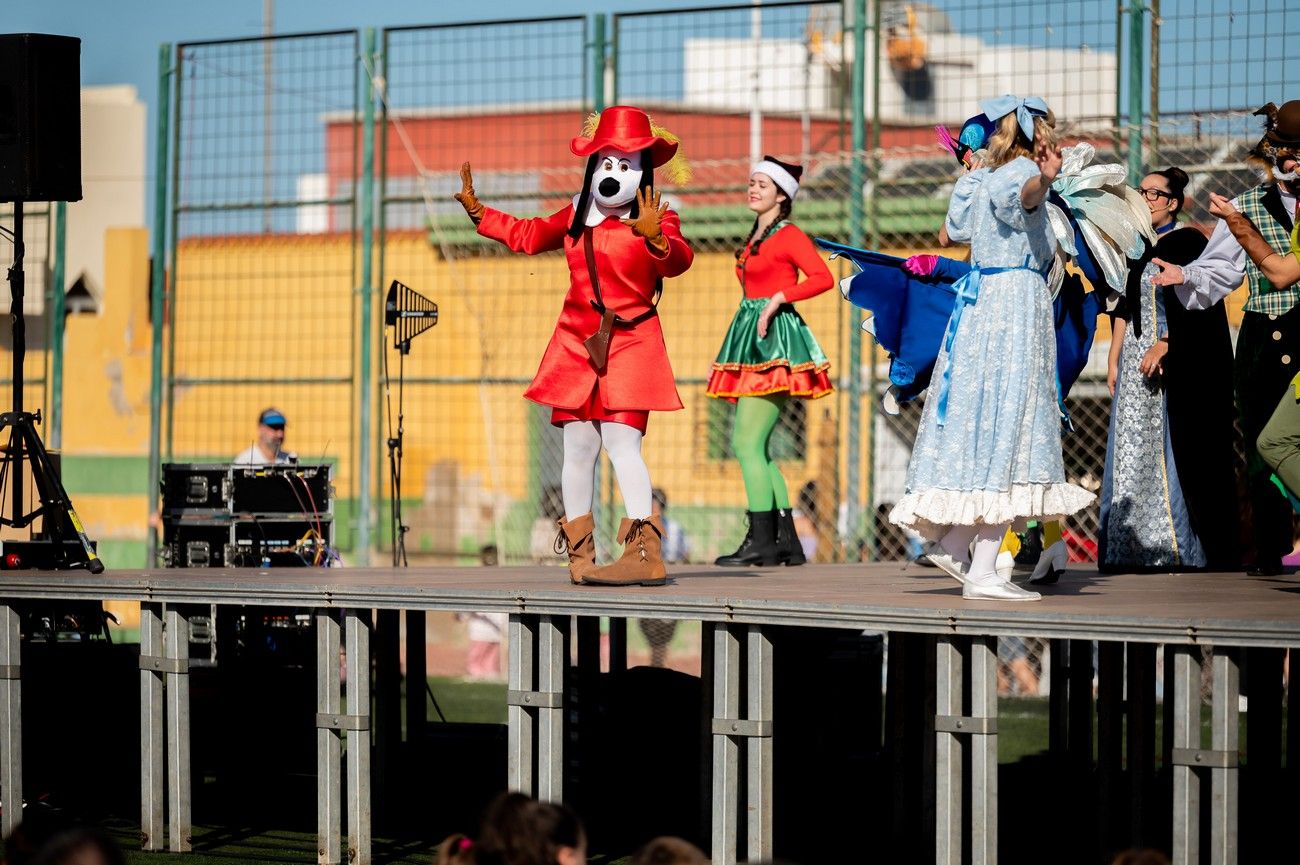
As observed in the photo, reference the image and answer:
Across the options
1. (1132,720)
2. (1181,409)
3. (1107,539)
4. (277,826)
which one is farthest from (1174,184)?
(277,826)

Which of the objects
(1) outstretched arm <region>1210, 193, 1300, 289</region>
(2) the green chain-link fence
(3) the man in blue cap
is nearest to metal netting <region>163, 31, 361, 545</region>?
(2) the green chain-link fence

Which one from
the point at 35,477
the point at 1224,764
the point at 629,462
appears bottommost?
the point at 1224,764

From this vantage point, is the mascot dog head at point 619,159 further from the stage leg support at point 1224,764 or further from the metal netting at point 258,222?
the metal netting at point 258,222

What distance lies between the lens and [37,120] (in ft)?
27.2

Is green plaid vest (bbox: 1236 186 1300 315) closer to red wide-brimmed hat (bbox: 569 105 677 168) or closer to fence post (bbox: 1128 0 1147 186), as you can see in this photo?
red wide-brimmed hat (bbox: 569 105 677 168)

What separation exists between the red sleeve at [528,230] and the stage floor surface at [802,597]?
1203mm

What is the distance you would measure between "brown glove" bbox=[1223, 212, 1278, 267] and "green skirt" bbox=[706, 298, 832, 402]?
96.8 inches

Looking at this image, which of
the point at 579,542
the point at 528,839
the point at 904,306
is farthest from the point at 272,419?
the point at 528,839

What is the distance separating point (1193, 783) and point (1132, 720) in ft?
4.60

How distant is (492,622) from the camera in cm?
1311

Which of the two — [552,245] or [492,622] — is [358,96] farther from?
[552,245]

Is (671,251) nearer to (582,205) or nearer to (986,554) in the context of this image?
(582,205)

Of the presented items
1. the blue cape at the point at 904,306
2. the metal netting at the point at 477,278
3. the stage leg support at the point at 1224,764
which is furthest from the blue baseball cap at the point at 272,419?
the stage leg support at the point at 1224,764

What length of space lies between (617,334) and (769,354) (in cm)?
173
